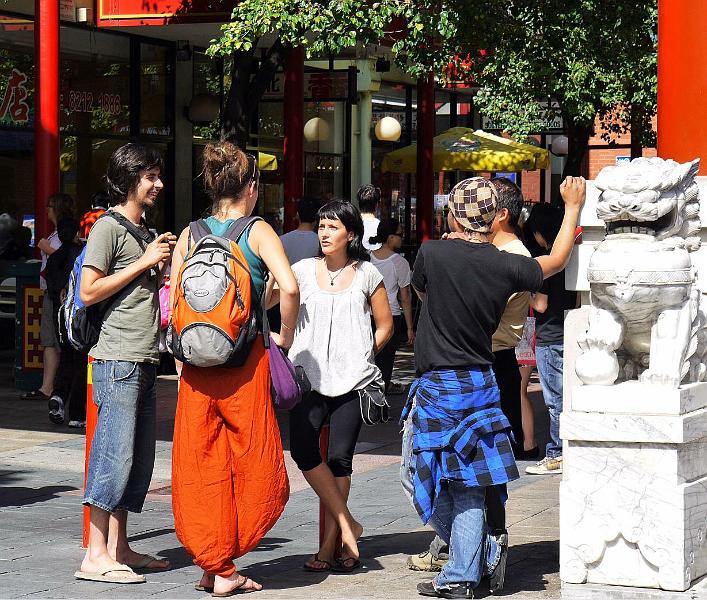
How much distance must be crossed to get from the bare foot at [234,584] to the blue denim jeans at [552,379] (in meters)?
3.83

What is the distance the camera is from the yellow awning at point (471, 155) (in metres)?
22.0

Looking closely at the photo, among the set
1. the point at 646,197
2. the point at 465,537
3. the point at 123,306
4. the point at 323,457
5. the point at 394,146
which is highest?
the point at 394,146

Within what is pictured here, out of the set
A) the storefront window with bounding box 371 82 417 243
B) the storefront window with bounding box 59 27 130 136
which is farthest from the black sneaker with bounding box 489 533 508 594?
the storefront window with bounding box 371 82 417 243

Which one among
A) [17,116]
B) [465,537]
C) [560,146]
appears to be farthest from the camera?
[560,146]

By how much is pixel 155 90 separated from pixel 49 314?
713cm

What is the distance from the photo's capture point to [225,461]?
19.9ft

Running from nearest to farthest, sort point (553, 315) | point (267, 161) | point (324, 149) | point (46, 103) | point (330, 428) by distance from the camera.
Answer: point (330, 428) < point (553, 315) < point (46, 103) < point (267, 161) < point (324, 149)

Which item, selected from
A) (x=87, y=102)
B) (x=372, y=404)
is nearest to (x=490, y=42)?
(x=87, y=102)

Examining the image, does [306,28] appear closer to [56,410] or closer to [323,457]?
[56,410]

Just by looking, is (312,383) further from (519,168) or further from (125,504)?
(519,168)

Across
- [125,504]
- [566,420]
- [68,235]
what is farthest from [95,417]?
[68,235]

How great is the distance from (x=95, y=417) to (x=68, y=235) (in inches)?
217

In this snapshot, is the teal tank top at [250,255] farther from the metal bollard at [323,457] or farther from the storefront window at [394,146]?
the storefront window at [394,146]

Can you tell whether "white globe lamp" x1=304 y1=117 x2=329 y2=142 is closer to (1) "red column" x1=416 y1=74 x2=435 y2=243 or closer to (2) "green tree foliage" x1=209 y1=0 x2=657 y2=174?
(1) "red column" x1=416 y1=74 x2=435 y2=243
